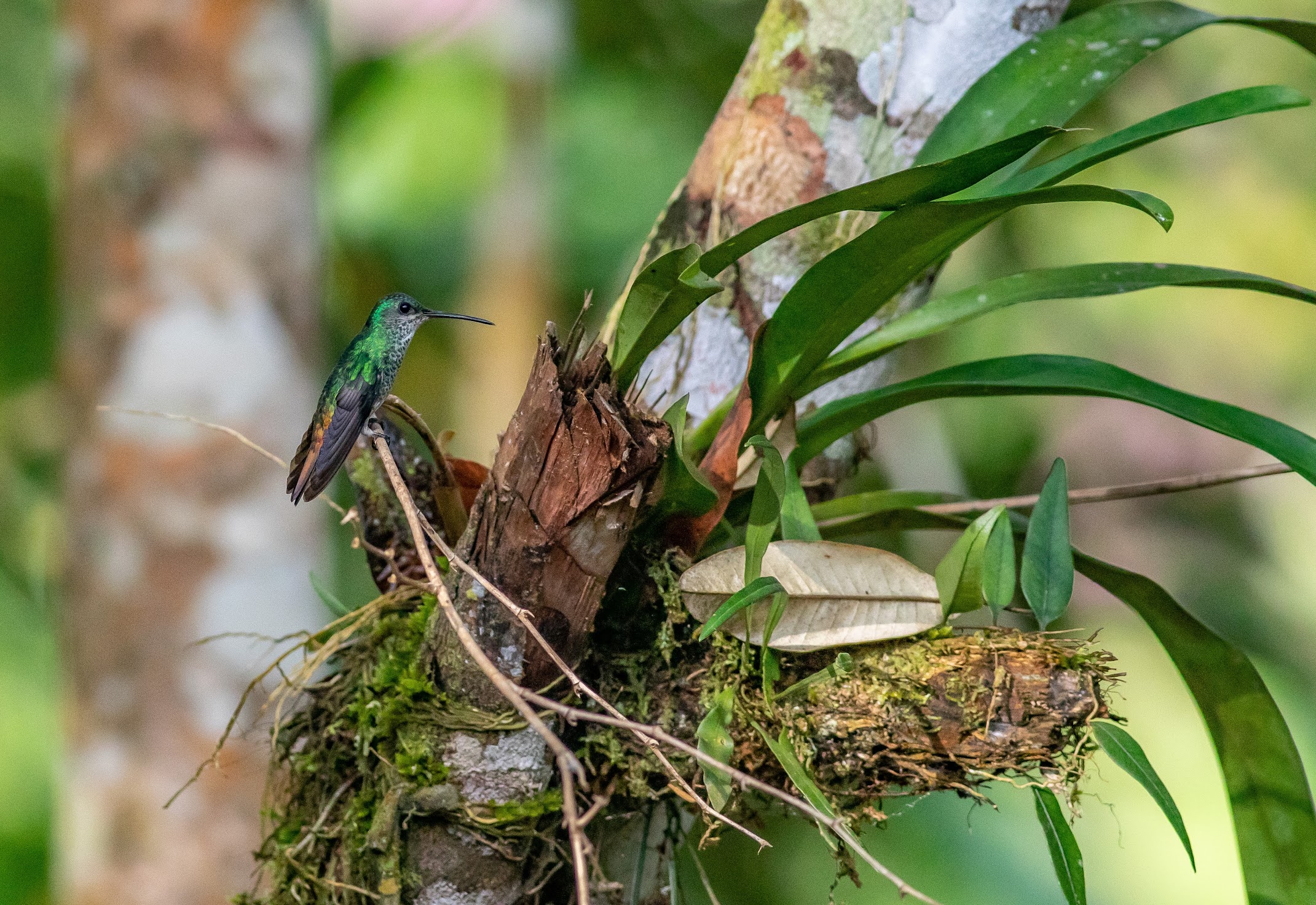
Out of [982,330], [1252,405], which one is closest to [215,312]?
[982,330]

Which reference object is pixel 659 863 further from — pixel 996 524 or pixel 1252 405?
pixel 1252 405

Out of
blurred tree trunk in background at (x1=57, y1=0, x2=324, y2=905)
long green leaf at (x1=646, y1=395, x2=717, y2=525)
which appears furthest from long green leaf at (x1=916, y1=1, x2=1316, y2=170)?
→ blurred tree trunk in background at (x1=57, y1=0, x2=324, y2=905)

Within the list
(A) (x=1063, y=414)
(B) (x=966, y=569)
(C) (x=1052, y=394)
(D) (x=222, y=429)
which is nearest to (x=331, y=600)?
(D) (x=222, y=429)

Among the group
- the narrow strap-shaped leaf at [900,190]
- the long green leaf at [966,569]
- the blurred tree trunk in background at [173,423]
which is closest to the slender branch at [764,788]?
the long green leaf at [966,569]

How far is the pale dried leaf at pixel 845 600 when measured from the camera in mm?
877

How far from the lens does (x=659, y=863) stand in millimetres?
1096

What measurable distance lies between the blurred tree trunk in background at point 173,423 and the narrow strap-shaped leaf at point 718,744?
123 centimetres

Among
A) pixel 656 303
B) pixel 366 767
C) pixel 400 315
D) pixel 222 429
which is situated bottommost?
pixel 366 767

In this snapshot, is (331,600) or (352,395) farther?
(331,600)

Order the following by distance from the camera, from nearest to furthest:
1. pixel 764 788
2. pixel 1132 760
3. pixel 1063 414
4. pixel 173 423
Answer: pixel 764 788 → pixel 1132 760 → pixel 173 423 → pixel 1063 414

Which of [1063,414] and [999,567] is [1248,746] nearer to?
[999,567]

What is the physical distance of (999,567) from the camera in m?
0.87

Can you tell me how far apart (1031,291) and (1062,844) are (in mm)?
564

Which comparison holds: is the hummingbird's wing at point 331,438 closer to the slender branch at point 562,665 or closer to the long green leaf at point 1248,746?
the slender branch at point 562,665
